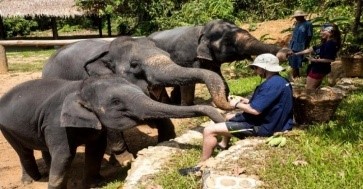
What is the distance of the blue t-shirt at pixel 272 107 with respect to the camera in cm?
412

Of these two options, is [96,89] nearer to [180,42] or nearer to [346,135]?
[346,135]

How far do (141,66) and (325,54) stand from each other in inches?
101

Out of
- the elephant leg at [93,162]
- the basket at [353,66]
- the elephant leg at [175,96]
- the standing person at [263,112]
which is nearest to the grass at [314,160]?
the standing person at [263,112]

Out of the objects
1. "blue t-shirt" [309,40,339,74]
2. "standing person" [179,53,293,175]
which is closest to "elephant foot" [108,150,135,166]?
"standing person" [179,53,293,175]

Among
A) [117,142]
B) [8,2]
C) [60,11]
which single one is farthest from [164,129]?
[8,2]

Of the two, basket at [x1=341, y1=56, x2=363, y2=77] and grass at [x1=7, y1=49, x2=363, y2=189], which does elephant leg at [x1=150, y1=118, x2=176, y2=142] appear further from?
basket at [x1=341, y1=56, x2=363, y2=77]

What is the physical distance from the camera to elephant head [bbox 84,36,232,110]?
5066 millimetres

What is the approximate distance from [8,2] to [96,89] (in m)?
18.0

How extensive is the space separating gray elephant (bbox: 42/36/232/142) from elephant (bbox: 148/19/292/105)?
0.96 meters

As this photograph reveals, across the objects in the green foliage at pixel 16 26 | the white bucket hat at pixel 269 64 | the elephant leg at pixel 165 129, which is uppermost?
the white bucket hat at pixel 269 64

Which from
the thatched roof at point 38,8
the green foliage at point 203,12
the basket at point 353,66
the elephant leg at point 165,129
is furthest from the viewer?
the thatched roof at point 38,8

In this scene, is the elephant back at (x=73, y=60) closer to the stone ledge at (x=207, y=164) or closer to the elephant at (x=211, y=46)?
the elephant at (x=211, y=46)

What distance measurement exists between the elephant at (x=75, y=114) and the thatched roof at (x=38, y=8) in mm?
15605

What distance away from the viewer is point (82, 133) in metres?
4.67
